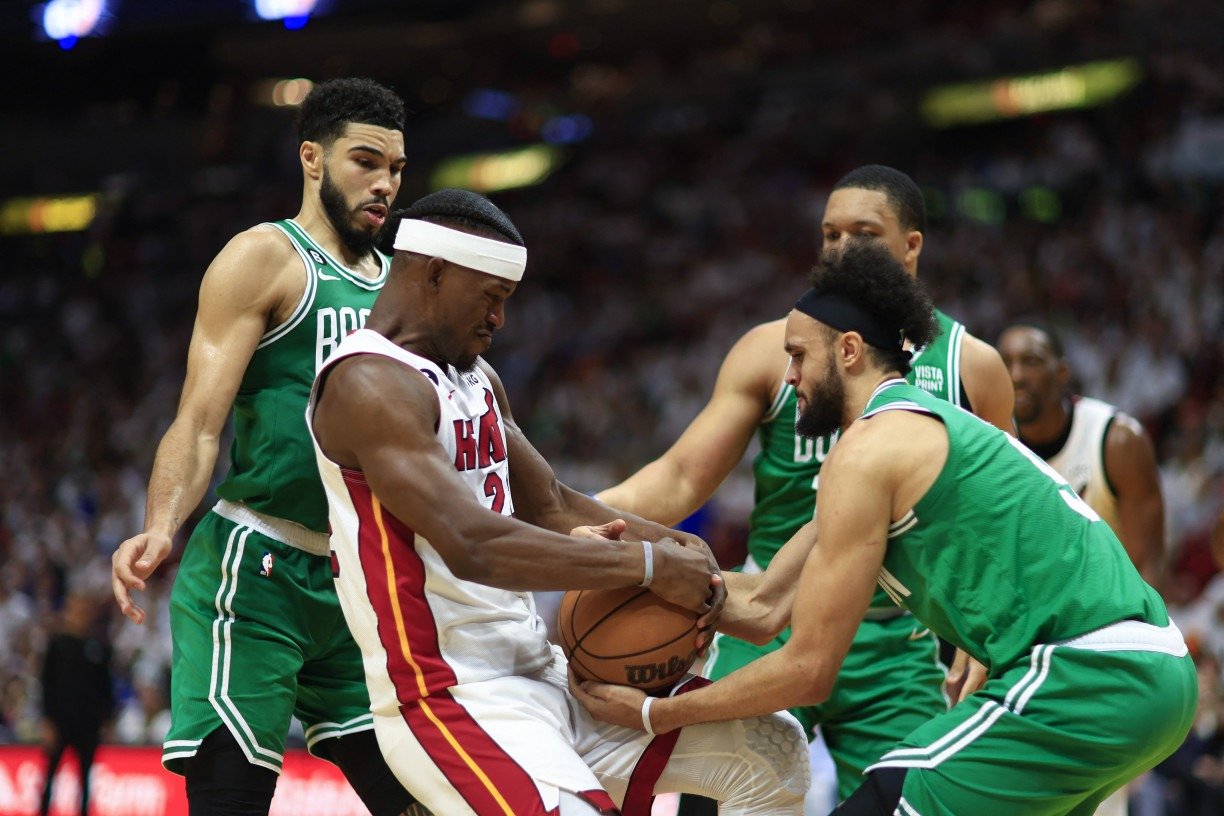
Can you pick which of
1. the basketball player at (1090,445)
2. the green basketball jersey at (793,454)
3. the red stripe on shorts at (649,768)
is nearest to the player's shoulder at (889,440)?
the red stripe on shorts at (649,768)

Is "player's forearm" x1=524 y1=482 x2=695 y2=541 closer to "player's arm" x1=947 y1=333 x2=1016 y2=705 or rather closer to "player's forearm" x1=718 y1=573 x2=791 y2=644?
"player's forearm" x1=718 y1=573 x2=791 y2=644

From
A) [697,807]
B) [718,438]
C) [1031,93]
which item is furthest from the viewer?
[1031,93]

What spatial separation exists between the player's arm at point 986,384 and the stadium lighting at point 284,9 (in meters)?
14.4

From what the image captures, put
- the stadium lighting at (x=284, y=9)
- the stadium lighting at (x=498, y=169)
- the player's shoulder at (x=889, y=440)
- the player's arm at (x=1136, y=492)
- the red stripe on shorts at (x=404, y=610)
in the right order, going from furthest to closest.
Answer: the stadium lighting at (x=498, y=169), the stadium lighting at (x=284, y=9), the player's arm at (x=1136, y=492), the player's shoulder at (x=889, y=440), the red stripe on shorts at (x=404, y=610)

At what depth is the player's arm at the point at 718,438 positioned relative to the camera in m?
5.16

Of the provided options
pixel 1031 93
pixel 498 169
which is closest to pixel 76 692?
pixel 1031 93

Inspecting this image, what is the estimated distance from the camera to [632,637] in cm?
378

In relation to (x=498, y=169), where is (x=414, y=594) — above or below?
below

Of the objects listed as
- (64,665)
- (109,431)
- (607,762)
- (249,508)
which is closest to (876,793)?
(607,762)

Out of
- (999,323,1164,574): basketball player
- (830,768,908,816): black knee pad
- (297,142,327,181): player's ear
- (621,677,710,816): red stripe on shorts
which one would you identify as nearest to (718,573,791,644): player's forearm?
(621,677,710,816): red stripe on shorts

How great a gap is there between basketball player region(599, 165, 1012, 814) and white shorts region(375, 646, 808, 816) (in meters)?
0.97

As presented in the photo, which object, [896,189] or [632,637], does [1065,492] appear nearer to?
[632,637]

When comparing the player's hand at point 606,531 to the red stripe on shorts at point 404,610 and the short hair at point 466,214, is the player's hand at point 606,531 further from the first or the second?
the short hair at point 466,214

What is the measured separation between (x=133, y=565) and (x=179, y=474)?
0.43 metres
